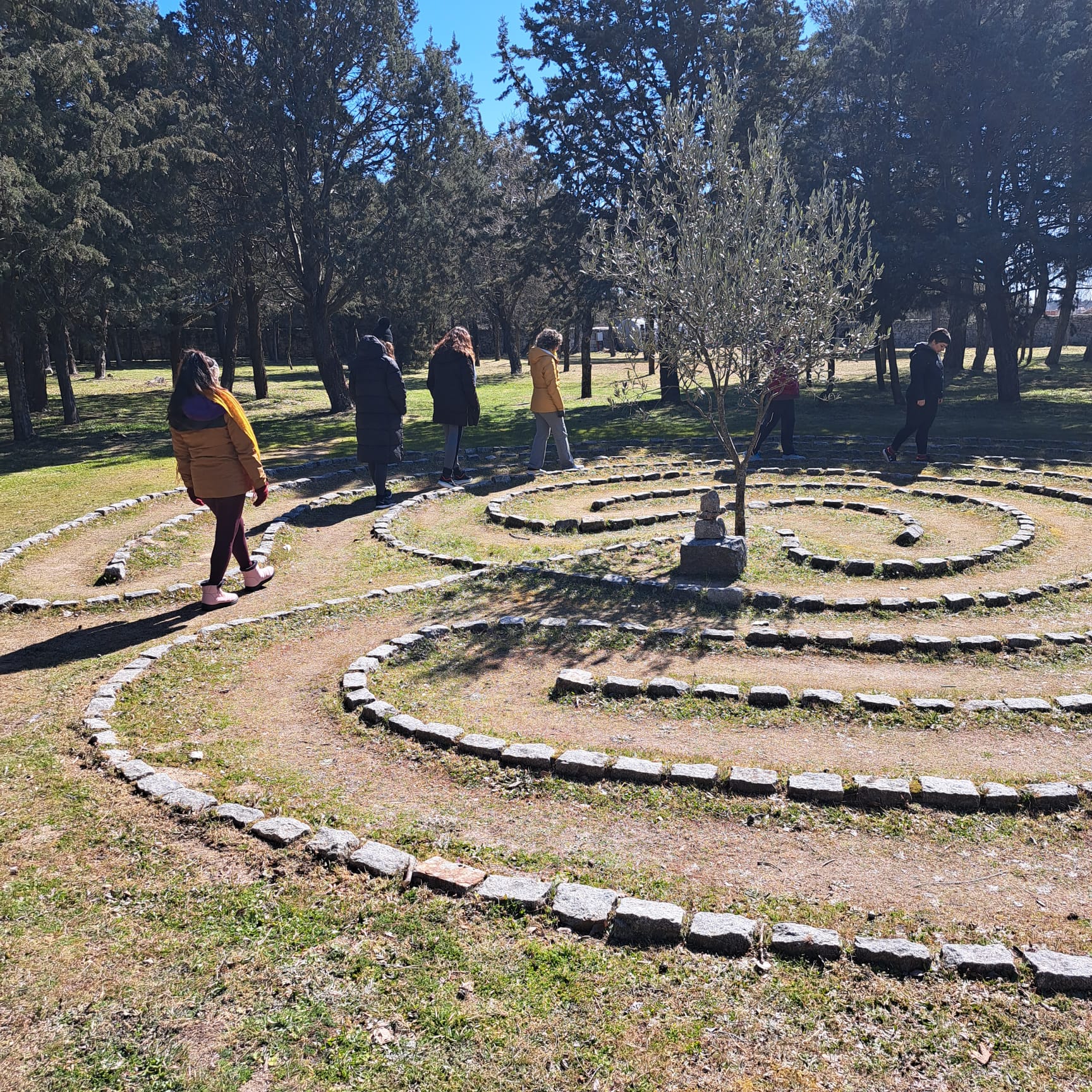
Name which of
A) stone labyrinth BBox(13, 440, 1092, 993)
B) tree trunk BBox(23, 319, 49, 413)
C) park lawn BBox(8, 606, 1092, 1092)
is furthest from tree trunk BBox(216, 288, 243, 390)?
park lawn BBox(8, 606, 1092, 1092)

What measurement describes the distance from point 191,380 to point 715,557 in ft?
19.7

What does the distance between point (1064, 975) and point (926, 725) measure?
2942 millimetres

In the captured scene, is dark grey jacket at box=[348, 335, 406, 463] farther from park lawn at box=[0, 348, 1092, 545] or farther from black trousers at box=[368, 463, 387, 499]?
park lawn at box=[0, 348, 1092, 545]

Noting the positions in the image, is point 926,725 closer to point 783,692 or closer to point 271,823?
point 783,692

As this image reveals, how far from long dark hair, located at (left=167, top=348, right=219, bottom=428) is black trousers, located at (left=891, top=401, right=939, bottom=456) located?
40.6ft

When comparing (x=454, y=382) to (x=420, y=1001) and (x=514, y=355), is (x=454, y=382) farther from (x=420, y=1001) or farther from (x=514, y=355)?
(x=514, y=355)

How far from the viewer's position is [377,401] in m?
14.4

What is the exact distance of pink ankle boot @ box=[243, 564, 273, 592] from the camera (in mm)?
10648

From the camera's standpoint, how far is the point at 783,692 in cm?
724

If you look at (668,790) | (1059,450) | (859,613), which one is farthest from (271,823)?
(1059,450)

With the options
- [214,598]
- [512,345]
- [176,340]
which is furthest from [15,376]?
[512,345]

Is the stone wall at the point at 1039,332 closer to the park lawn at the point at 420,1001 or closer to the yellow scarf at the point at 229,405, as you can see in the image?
the yellow scarf at the point at 229,405

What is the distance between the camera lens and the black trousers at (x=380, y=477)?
14.8 meters

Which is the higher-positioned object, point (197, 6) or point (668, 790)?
point (197, 6)
